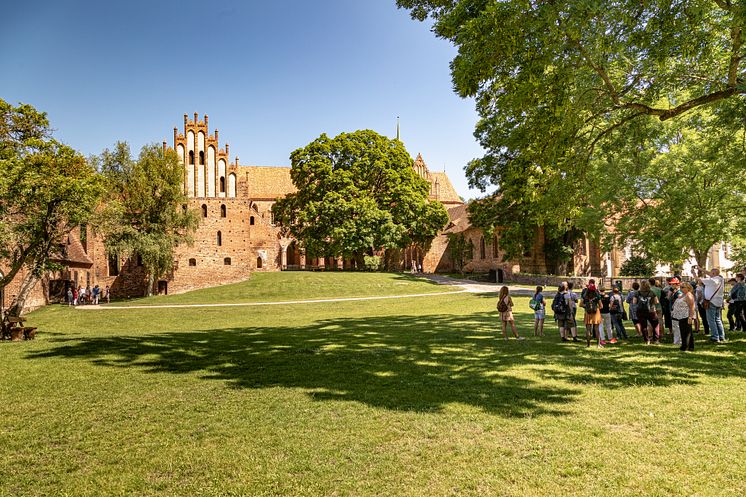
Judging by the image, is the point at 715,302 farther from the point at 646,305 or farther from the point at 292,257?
the point at 292,257

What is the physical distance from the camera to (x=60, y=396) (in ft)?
25.3

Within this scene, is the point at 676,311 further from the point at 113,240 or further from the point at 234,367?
the point at 113,240

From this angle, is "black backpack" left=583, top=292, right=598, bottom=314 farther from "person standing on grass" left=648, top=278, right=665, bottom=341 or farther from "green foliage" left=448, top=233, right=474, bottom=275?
"green foliage" left=448, top=233, right=474, bottom=275

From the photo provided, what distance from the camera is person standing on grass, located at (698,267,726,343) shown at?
454 inches

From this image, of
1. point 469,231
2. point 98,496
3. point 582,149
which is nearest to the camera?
point 98,496

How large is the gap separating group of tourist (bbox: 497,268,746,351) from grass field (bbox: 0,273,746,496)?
647 mm

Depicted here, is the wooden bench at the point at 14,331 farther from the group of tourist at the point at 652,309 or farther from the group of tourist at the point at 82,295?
the group of tourist at the point at 82,295

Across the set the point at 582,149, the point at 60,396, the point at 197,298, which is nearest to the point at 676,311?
the point at 582,149

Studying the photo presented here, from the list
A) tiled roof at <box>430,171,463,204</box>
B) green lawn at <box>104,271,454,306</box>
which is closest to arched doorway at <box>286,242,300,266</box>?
green lawn at <box>104,271,454,306</box>

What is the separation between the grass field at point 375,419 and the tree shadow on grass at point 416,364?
0.19 ft

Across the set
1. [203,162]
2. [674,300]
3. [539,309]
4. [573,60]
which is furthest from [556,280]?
[203,162]

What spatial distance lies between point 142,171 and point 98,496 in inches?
1334

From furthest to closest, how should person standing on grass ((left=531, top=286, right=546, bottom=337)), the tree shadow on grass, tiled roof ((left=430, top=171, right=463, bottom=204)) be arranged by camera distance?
tiled roof ((left=430, top=171, right=463, bottom=204)) < person standing on grass ((left=531, top=286, right=546, bottom=337)) < the tree shadow on grass

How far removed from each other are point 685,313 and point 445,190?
200ft
